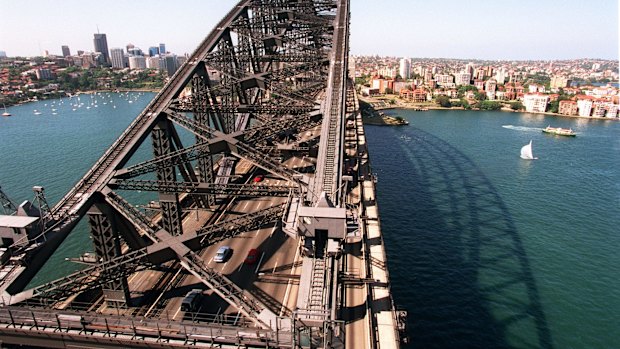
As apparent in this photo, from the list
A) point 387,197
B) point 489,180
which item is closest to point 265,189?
point 387,197

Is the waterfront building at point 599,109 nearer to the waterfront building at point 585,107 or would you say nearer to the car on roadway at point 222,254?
the waterfront building at point 585,107

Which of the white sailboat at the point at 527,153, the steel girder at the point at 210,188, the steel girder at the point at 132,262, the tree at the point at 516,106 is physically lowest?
the white sailboat at the point at 527,153

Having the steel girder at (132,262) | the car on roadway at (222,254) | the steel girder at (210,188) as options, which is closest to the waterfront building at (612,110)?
the car on roadway at (222,254)

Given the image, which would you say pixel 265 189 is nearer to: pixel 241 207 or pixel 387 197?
pixel 241 207

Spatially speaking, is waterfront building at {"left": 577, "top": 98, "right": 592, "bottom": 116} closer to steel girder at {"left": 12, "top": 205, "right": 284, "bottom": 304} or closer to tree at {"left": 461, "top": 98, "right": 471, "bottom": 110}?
tree at {"left": 461, "top": 98, "right": 471, "bottom": 110}

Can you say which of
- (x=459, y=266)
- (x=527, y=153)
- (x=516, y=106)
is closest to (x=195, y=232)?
(x=459, y=266)

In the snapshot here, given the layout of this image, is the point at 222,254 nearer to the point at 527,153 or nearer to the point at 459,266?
the point at 459,266
